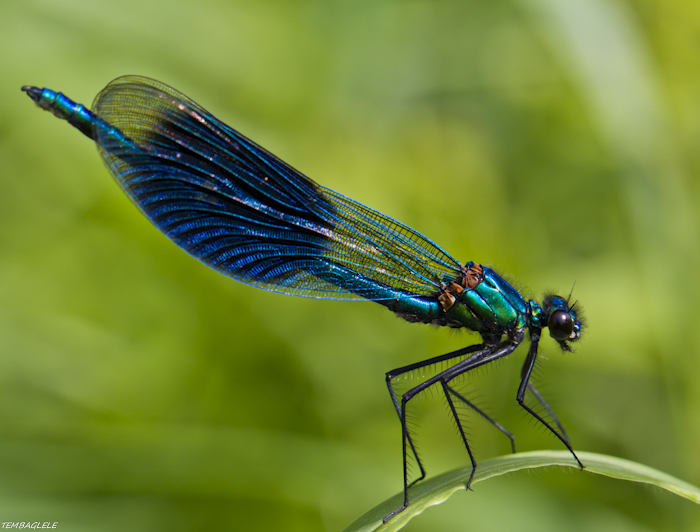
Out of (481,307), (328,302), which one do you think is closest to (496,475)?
(481,307)

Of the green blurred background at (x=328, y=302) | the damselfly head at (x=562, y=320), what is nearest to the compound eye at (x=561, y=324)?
the damselfly head at (x=562, y=320)

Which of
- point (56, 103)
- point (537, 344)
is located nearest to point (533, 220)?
point (537, 344)

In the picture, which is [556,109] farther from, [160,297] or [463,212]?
[160,297]

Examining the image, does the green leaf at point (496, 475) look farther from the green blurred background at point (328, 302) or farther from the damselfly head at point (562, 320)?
the green blurred background at point (328, 302)

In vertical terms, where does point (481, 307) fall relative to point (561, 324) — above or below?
above

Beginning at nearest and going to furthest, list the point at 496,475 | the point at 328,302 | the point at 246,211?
the point at 496,475, the point at 246,211, the point at 328,302

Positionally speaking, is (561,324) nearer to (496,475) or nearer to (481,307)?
(481,307)
